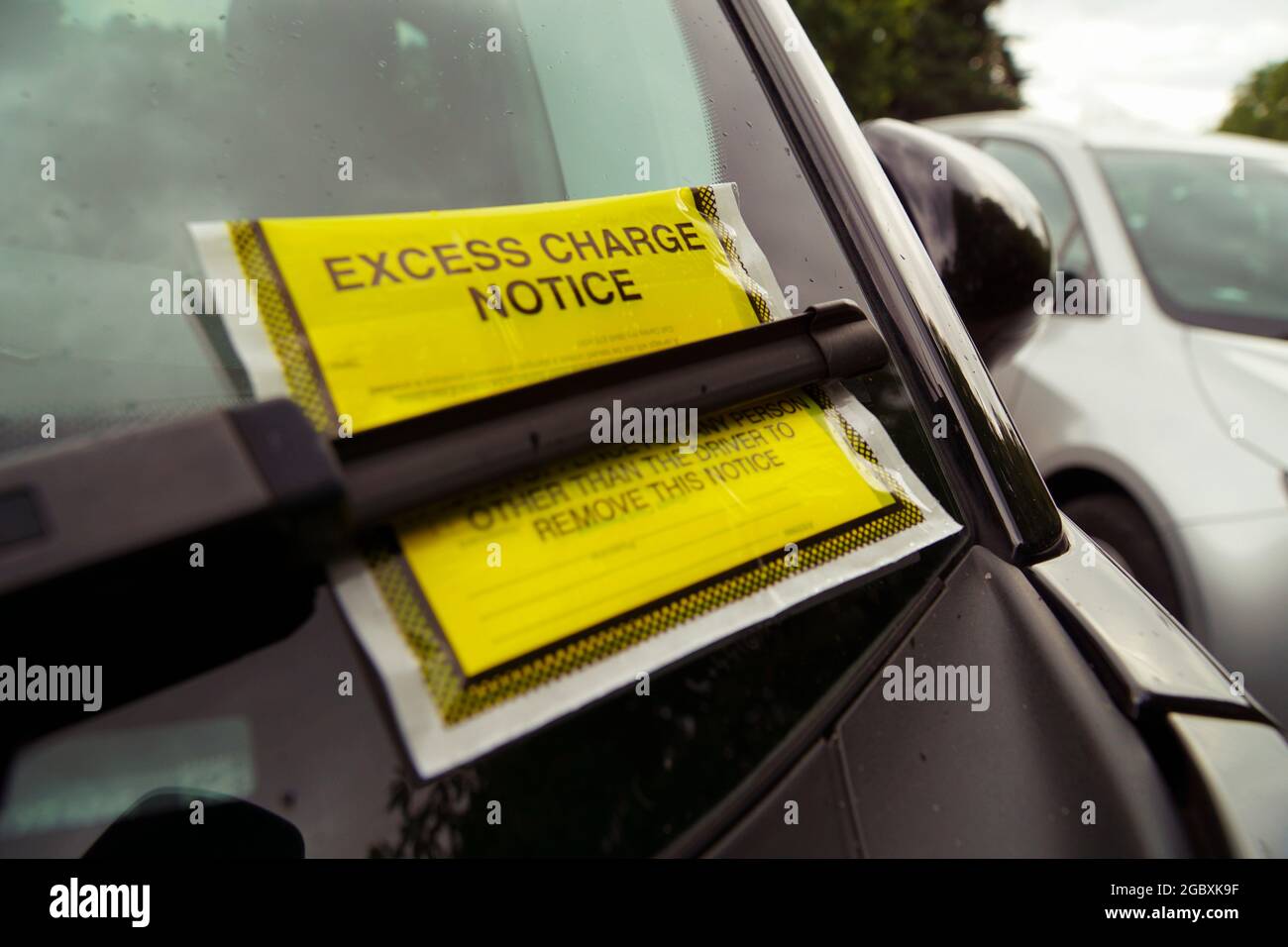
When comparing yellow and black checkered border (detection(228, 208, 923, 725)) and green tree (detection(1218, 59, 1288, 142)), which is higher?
green tree (detection(1218, 59, 1288, 142))

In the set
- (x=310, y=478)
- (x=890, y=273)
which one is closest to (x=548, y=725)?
(x=310, y=478)

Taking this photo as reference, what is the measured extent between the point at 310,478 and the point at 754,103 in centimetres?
83

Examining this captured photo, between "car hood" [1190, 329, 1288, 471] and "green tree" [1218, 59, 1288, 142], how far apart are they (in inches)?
2183

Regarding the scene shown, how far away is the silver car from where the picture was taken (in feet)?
7.66

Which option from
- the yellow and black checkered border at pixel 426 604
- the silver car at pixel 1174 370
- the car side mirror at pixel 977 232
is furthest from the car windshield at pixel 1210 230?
the yellow and black checkered border at pixel 426 604

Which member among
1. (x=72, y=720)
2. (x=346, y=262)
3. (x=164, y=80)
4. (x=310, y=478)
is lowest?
(x=72, y=720)

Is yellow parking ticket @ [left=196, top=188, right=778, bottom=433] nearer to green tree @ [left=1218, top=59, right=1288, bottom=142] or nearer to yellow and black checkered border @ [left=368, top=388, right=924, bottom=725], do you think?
yellow and black checkered border @ [left=368, top=388, right=924, bottom=725]

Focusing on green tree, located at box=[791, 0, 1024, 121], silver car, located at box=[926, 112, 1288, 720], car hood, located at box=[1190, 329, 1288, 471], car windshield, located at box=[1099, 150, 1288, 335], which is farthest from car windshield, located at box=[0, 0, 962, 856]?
green tree, located at box=[791, 0, 1024, 121]

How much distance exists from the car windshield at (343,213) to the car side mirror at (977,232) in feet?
1.16

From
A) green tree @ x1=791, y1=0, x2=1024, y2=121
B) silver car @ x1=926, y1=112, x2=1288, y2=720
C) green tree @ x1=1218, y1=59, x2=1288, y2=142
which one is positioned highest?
green tree @ x1=1218, y1=59, x2=1288, y2=142

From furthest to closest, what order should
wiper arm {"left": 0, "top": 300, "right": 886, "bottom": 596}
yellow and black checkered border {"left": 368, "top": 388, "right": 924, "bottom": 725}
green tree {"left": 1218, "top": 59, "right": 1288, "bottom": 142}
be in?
green tree {"left": 1218, "top": 59, "right": 1288, "bottom": 142} → yellow and black checkered border {"left": 368, "top": 388, "right": 924, "bottom": 725} → wiper arm {"left": 0, "top": 300, "right": 886, "bottom": 596}

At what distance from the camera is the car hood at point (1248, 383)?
2404 mm
